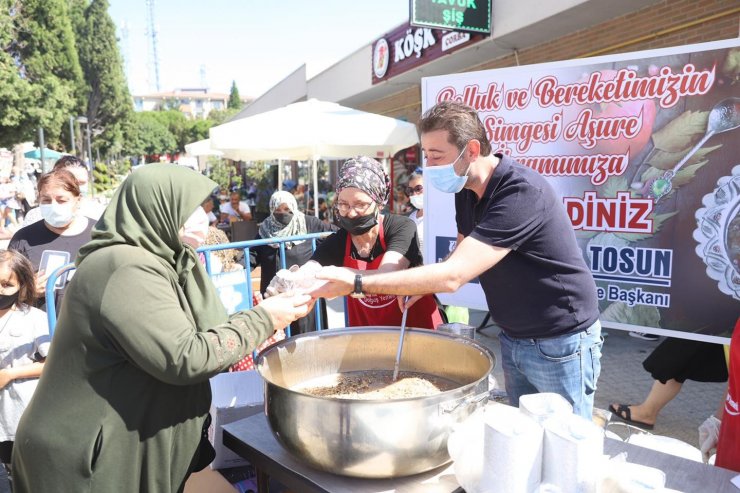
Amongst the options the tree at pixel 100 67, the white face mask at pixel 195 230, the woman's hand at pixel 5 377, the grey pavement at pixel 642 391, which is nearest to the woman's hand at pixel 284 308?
the white face mask at pixel 195 230

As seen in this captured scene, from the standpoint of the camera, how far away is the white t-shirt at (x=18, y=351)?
8.38ft

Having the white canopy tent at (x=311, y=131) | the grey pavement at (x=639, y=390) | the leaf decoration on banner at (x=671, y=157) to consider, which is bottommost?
the grey pavement at (x=639, y=390)

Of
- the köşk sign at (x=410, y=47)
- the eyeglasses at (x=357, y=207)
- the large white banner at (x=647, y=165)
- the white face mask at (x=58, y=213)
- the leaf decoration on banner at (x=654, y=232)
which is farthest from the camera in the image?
the köşk sign at (x=410, y=47)

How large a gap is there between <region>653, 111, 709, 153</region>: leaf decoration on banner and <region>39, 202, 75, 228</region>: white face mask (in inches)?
136

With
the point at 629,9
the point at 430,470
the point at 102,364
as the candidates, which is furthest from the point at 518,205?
the point at 629,9

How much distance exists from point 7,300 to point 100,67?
46112 millimetres

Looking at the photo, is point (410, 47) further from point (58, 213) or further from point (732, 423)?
point (732, 423)

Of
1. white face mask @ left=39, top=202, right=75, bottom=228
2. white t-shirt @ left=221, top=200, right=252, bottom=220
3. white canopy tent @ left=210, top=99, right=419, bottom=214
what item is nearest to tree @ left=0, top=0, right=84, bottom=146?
white t-shirt @ left=221, top=200, right=252, bottom=220

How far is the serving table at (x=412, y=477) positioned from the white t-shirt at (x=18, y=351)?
5.23 ft

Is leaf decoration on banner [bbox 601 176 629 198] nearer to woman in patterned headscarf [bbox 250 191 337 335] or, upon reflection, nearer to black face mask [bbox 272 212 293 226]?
woman in patterned headscarf [bbox 250 191 337 335]

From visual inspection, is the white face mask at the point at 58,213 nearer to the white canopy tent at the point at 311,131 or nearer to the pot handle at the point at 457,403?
the pot handle at the point at 457,403

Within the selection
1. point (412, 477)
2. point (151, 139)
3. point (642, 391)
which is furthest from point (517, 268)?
point (151, 139)

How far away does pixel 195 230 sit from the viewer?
1.68 metres

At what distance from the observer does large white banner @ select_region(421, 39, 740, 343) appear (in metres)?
2.58
